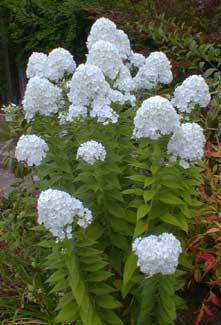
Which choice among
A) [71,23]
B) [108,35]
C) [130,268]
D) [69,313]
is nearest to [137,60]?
[108,35]

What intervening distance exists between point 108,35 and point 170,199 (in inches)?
43.7

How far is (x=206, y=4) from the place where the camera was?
729 centimetres

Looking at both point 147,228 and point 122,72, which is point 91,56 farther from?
point 147,228

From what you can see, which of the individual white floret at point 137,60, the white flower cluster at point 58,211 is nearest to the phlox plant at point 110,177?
the white flower cluster at point 58,211

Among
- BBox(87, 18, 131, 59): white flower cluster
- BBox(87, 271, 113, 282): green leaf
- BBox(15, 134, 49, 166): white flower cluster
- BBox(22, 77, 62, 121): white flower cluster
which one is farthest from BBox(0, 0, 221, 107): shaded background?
BBox(87, 271, 113, 282): green leaf

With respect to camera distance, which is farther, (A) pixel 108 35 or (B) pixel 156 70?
(A) pixel 108 35

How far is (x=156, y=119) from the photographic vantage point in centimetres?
263

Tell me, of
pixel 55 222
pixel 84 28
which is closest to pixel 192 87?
pixel 55 222

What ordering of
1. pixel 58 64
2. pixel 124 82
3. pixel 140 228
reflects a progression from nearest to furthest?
1. pixel 140 228
2. pixel 124 82
3. pixel 58 64

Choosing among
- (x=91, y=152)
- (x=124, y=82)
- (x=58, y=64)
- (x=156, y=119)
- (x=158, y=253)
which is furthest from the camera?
(x=58, y=64)

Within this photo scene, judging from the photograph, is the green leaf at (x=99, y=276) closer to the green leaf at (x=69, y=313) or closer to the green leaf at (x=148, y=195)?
the green leaf at (x=69, y=313)

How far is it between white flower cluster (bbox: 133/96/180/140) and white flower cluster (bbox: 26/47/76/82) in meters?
0.80

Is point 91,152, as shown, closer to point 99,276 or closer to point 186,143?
point 186,143

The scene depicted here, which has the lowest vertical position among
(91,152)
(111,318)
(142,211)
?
(111,318)
